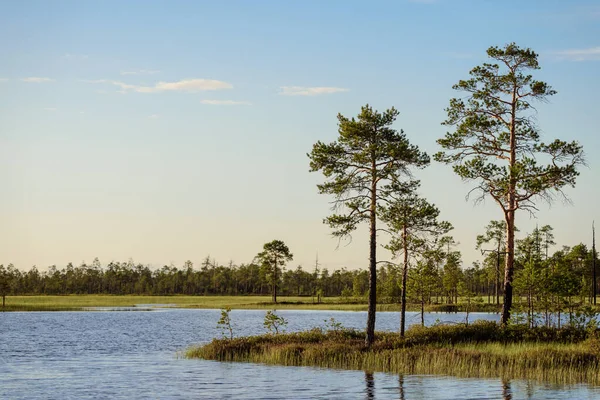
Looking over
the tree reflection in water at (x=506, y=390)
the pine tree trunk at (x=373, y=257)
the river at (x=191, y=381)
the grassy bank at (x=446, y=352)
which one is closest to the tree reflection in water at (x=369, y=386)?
the river at (x=191, y=381)

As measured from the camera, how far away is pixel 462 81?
45.7 metres

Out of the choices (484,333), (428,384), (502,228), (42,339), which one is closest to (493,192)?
(484,333)

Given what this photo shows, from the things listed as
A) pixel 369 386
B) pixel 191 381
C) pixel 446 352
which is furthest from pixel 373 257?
pixel 191 381

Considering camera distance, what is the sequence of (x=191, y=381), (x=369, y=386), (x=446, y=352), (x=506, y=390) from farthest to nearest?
(x=446, y=352)
(x=191, y=381)
(x=369, y=386)
(x=506, y=390)

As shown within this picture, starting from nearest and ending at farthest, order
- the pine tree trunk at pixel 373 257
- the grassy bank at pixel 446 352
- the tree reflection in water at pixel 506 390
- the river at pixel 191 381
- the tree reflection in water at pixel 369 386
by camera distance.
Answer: the tree reflection in water at pixel 506 390 → the tree reflection in water at pixel 369 386 → the river at pixel 191 381 → the grassy bank at pixel 446 352 → the pine tree trunk at pixel 373 257

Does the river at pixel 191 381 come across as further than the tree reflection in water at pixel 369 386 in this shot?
Yes

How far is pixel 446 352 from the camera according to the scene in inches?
1470

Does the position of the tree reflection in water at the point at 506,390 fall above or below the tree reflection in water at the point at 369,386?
above

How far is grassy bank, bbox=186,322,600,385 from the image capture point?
111 ft

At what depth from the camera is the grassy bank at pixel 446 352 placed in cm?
3388

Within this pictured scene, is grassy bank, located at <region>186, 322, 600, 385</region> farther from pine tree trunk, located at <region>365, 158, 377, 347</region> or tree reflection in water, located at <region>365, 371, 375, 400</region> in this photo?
tree reflection in water, located at <region>365, 371, 375, 400</region>

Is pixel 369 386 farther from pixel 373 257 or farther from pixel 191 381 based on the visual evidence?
pixel 373 257

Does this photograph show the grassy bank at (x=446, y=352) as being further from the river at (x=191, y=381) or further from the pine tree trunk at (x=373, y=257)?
the pine tree trunk at (x=373, y=257)

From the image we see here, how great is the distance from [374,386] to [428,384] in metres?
2.42
